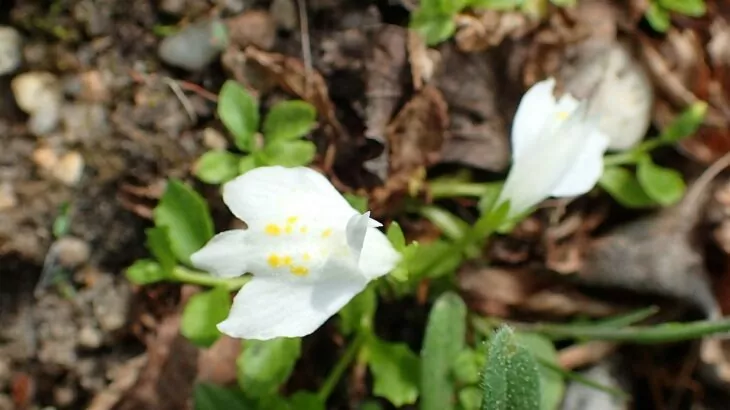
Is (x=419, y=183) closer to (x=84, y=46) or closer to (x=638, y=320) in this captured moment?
(x=638, y=320)

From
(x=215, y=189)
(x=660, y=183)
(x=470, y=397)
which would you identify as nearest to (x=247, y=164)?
(x=215, y=189)

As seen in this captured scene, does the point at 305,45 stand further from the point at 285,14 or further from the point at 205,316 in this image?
the point at 205,316

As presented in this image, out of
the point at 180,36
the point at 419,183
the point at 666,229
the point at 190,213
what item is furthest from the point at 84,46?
the point at 666,229

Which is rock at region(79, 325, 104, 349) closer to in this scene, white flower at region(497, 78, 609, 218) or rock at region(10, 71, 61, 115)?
rock at region(10, 71, 61, 115)

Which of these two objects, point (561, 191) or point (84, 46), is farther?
point (84, 46)

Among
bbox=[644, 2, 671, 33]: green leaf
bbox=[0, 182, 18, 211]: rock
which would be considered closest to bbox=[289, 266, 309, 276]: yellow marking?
bbox=[0, 182, 18, 211]: rock
